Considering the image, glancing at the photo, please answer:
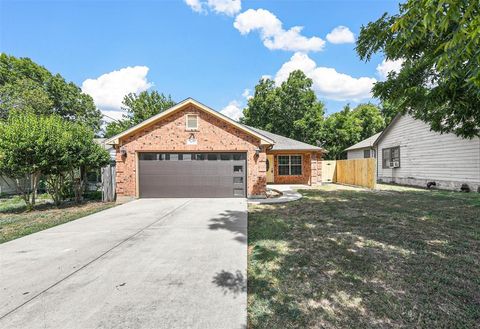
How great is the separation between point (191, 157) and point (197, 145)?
2.18ft

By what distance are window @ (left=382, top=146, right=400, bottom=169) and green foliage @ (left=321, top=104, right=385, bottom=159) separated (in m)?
7.22

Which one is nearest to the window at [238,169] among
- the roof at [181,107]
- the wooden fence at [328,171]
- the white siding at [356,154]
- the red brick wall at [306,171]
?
the roof at [181,107]

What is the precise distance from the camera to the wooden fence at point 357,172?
568 inches

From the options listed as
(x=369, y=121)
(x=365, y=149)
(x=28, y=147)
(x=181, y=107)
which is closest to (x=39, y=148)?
(x=28, y=147)

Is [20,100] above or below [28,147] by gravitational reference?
above

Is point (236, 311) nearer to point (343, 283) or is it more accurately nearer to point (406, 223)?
point (343, 283)

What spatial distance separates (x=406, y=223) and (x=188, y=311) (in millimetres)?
6267

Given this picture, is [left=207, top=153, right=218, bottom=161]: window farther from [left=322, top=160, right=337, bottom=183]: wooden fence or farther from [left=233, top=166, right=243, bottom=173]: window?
[left=322, top=160, right=337, bottom=183]: wooden fence

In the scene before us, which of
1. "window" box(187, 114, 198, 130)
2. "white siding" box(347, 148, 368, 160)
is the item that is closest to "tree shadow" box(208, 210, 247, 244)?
"window" box(187, 114, 198, 130)

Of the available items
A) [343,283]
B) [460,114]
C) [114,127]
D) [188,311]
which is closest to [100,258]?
[188,311]

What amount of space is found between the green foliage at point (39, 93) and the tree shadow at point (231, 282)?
26.6 m

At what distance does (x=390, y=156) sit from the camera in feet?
59.7

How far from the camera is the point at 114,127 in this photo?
3328 cm

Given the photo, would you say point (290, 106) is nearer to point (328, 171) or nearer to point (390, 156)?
point (328, 171)
